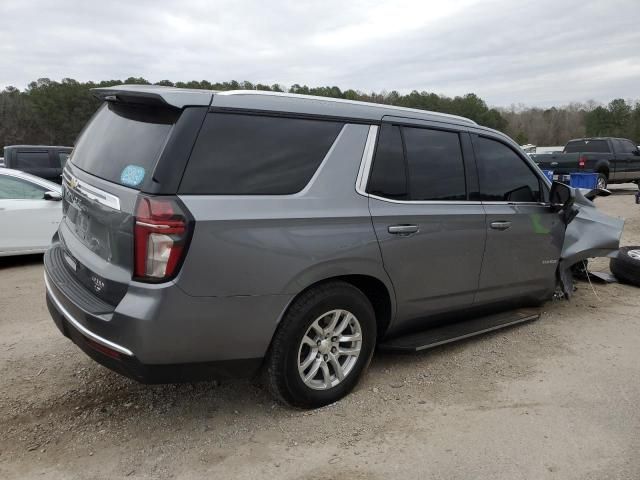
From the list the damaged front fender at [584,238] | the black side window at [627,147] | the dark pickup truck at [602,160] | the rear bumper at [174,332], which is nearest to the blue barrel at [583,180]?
the dark pickup truck at [602,160]

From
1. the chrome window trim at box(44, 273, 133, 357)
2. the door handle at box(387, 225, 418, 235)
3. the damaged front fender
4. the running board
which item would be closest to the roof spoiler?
the chrome window trim at box(44, 273, 133, 357)

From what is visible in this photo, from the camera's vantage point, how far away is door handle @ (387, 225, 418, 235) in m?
3.43

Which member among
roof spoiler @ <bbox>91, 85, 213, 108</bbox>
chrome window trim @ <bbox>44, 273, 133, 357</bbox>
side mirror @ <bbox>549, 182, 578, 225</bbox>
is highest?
roof spoiler @ <bbox>91, 85, 213, 108</bbox>

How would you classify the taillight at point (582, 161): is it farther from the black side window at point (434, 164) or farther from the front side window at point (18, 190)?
the front side window at point (18, 190)

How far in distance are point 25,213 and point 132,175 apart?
5.54 metres

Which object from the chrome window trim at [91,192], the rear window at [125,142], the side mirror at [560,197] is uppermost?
the rear window at [125,142]

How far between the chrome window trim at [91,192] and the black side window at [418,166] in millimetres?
1519

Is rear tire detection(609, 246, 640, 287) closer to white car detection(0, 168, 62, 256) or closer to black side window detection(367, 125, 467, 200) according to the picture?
black side window detection(367, 125, 467, 200)

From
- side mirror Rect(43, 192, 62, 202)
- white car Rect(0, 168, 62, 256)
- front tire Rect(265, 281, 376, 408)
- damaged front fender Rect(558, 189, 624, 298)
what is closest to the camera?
front tire Rect(265, 281, 376, 408)

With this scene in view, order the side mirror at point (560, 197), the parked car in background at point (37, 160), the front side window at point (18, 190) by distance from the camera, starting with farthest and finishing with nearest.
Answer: the parked car in background at point (37, 160), the front side window at point (18, 190), the side mirror at point (560, 197)

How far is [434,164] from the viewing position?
3.83 meters

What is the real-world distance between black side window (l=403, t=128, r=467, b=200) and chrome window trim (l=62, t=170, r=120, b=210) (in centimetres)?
192

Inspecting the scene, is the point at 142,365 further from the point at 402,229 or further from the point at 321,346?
the point at 402,229

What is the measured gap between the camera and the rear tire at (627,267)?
6.12 meters
